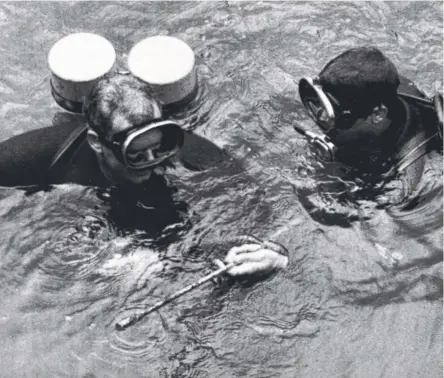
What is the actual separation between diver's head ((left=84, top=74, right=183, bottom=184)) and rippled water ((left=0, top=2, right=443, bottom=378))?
0.73 m

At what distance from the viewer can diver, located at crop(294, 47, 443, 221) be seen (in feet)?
13.3

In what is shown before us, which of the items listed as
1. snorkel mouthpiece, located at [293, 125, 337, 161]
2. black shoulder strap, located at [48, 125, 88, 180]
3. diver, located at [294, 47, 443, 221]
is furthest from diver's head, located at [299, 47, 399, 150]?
black shoulder strap, located at [48, 125, 88, 180]

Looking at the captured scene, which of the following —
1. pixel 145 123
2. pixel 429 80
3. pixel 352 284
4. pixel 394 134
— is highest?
pixel 145 123

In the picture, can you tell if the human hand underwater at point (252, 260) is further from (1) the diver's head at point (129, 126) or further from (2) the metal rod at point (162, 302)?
(1) the diver's head at point (129, 126)

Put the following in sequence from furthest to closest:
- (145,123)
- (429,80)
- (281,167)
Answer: (429,80) → (281,167) → (145,123)

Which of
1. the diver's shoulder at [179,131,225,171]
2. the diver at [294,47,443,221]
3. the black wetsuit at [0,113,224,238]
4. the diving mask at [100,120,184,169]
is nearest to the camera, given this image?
the diving mask at [100,120,184,169]

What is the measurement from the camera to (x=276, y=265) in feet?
13.8

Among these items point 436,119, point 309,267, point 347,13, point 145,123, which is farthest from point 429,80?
point 145,123

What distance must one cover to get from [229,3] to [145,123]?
3.10 m

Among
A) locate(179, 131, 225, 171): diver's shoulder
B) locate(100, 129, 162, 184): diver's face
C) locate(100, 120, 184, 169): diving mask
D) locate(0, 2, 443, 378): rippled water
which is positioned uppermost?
locate(100, 120, 184, 169): diving mask

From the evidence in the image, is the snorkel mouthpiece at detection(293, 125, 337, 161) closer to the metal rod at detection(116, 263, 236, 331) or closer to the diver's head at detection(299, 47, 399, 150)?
the diver's head at detection(299, 47, 399, 150)

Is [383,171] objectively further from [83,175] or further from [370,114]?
[83,175]

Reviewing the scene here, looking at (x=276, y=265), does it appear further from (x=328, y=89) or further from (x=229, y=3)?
(x=229, y=3)

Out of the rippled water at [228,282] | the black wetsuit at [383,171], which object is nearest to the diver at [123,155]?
the rippled water at [228,282]
